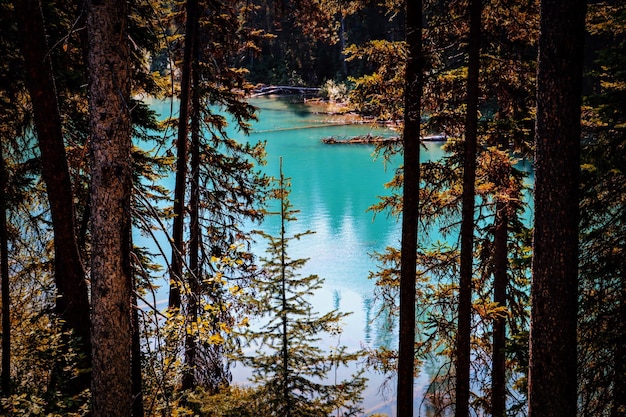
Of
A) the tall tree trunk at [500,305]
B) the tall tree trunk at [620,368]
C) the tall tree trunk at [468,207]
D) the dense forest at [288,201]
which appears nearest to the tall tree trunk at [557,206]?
the dense forest at [288,201]

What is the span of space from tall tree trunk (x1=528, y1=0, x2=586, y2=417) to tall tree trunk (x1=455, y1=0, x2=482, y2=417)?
332 cm

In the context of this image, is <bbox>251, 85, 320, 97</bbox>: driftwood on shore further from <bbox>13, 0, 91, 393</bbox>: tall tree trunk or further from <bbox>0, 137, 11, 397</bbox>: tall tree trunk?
<bbox>13, 0, 91, 393</bbox>: tall tree trunk

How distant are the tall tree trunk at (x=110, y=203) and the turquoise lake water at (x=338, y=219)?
489 cm

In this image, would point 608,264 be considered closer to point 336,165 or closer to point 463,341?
point 463,341

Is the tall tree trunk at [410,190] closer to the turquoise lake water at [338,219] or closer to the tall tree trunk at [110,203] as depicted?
the turquoise lake water at [338,219]

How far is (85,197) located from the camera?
8.52 meters

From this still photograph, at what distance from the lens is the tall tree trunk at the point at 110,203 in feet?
11.1

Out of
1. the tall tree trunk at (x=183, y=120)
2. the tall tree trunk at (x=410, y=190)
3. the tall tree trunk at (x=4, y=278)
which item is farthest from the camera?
the tall tree trunk at (x=183, y=120)

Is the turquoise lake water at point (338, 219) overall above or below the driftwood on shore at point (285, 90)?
below

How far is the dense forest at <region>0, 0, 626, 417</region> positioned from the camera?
3.75 metres

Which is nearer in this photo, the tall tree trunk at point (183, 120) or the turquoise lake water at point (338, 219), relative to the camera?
the tall tree trunk at point (183, 120)

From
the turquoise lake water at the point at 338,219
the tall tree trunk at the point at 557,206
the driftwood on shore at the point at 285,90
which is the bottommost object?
the turquoise lake water at the point at 338,219

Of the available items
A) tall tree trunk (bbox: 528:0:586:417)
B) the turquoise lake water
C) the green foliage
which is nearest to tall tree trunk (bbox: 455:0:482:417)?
the turquoise lake water

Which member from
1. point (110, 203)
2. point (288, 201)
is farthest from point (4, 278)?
point (110, 203)
